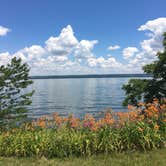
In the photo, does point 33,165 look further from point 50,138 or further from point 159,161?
point 159,161

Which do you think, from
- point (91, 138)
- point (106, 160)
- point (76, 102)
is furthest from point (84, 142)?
point (76, 102)

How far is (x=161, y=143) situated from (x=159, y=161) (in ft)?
3.46

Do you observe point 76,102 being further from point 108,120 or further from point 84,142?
point 84,142

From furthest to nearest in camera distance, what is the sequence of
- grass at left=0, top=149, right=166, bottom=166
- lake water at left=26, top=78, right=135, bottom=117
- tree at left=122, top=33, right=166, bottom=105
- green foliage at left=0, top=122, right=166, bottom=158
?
lake water at left=26, top=78, right=135, bottom=117
tree at left=122, top=33, right=166, bottom=105
green foliage at left=0, top=122, right=166, bottom=158
grass at left=0, top=149, right=166, bottom=166

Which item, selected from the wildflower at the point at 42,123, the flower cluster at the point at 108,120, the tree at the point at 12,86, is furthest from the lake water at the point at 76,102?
the tree at the point at 12,86

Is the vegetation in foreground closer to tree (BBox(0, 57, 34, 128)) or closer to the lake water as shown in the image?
the lake water

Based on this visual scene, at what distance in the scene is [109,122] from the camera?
239 inches

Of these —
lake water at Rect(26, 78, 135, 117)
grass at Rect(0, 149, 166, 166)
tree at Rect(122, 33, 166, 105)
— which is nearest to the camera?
grass at Rect(0, 149, 166, 166)

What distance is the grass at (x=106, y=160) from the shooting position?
196 inches

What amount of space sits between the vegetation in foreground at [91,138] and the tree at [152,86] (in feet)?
23.9

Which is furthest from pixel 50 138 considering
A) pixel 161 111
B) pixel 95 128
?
pixel 161 111

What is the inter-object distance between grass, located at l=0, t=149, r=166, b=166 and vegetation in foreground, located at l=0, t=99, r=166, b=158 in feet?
0.78

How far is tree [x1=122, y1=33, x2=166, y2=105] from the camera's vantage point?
529 inches

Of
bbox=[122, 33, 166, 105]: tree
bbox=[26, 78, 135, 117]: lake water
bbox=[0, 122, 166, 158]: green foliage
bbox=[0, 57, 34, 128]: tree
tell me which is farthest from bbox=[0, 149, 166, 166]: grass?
bbox=[0, 57, 34, 128]: tree
